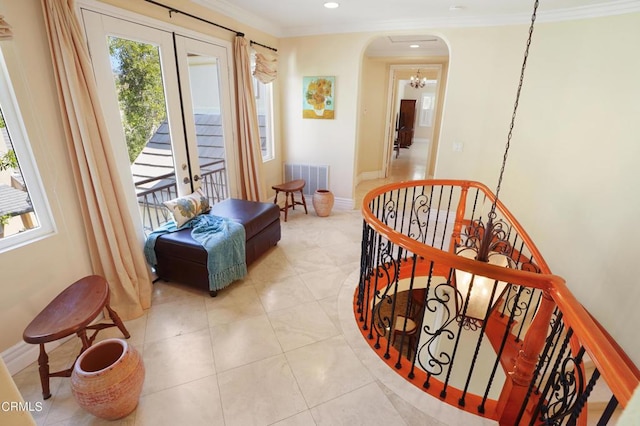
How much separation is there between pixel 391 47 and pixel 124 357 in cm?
596

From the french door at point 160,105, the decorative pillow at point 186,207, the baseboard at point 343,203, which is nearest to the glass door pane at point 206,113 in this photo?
the french door at point 160,105

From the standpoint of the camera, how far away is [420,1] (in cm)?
324

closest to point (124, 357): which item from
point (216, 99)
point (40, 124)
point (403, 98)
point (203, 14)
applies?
point (40, 124)

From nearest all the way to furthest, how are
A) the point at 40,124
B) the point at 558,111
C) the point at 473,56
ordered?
the point at 40,124 < the point at 558,111 < the point at 473,56

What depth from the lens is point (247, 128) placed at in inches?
157

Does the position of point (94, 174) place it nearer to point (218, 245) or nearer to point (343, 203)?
point (218, 245)

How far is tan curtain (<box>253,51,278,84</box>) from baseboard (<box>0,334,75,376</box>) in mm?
3650

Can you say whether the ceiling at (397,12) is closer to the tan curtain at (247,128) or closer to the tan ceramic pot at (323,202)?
the tan curtain at (247,128)

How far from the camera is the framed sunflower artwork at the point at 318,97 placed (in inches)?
181

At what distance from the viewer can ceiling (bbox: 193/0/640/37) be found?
125 inches

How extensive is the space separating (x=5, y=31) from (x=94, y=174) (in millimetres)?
912

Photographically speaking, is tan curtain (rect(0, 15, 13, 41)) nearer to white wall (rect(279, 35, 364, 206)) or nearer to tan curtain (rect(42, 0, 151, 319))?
tan curtain (rect(42, 0, 151, 319))

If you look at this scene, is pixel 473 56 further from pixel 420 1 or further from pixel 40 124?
pixel 40 124

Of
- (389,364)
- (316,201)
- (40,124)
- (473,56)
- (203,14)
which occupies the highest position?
(203,14)
